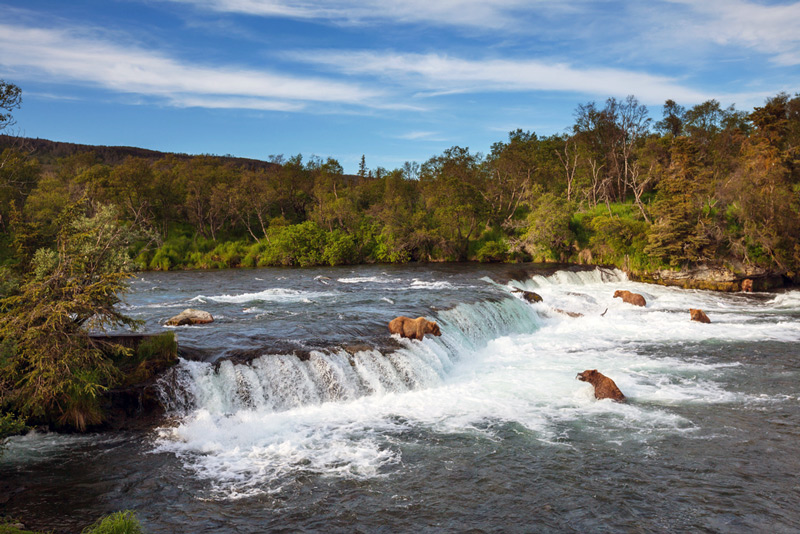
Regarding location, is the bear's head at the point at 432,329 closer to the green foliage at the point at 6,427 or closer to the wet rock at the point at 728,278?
the green foliage at the point at 6,427

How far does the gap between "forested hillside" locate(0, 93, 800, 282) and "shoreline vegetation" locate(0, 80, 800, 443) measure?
0.56ft

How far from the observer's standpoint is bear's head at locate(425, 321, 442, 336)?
60.8 ft

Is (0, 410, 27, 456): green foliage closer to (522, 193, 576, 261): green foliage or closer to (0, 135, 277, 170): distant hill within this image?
(522, 193, 576, 261): green foliage

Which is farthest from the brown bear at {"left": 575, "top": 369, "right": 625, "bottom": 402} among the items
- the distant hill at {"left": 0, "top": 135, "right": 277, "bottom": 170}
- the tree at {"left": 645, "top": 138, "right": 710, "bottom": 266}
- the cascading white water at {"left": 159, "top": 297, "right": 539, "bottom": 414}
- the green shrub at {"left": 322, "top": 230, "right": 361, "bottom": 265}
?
the distant hill at {"left": 0, "top": 135, "right": 277, "bottom": 170}

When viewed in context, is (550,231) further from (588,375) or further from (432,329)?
(588,375)

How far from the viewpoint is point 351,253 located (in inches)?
2045

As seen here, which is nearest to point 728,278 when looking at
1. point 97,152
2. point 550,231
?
point 550,231

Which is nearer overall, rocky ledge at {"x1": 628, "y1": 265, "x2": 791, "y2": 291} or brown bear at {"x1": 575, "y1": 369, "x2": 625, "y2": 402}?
brown bear at {"x1": 575, "y1": 369, "x2": 625, "y2": 402}

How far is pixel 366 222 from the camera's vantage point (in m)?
54.8

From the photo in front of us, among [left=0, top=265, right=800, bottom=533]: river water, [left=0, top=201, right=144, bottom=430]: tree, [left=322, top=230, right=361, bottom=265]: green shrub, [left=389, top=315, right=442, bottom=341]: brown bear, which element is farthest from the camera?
[left=322, top=230, right=361, bottom=265]: green shrub

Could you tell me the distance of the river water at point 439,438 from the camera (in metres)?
8.71

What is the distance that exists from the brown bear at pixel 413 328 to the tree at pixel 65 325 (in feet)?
28.0

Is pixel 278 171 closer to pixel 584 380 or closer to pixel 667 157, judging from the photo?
pixel 667 157

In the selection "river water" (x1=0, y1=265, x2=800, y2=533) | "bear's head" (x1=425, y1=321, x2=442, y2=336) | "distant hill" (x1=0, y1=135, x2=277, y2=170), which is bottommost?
"river water" (x1=0, y1=265, x2=800, y2=533)
